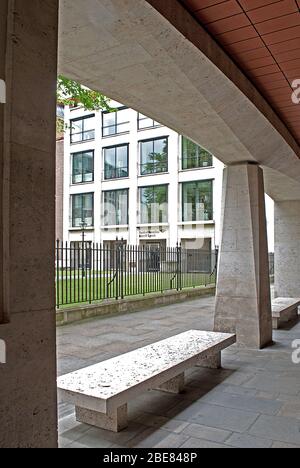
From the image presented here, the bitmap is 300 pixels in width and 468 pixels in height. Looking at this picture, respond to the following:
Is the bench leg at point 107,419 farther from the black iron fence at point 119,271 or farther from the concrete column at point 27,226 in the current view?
the black iron fence at point 119,271

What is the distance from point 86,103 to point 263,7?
9067 mm

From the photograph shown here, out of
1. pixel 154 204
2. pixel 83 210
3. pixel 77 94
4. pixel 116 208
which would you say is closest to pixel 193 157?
pixel 154 204

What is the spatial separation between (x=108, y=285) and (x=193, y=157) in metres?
17.0

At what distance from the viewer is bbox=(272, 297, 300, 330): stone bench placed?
8891mm

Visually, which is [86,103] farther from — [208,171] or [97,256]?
[208,171]

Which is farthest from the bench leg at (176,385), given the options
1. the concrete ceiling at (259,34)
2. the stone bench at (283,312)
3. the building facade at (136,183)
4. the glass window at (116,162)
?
the glass window at (116,162)

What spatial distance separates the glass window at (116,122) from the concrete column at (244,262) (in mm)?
22238

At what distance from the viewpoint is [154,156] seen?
2761 centimetres

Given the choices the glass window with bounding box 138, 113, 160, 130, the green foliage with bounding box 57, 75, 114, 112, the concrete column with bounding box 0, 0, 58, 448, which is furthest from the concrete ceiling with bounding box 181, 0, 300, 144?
the glass window with bounding box 138, 113, 160, 130

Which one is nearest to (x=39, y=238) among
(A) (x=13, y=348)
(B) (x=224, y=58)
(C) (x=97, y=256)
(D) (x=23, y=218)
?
(D) (x=23, y=218)

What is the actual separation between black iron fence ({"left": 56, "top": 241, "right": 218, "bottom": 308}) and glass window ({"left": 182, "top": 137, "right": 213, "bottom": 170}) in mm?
10604

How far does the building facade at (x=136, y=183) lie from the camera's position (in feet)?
84.8

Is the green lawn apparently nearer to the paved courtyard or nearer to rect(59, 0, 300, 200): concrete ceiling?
the paved courtyard

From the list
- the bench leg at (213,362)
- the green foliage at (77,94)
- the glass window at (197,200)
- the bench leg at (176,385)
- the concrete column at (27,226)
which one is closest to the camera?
the concrete column at (27,226)
